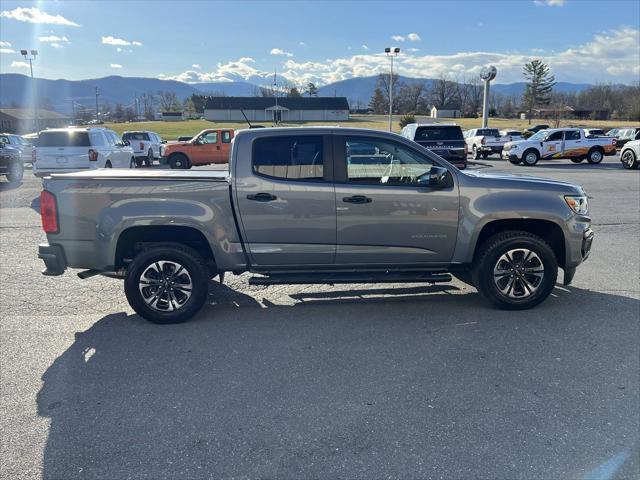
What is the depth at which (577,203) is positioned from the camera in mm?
5145

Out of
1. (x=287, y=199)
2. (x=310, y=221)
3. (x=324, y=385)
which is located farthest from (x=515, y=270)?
(x=324, y=385)

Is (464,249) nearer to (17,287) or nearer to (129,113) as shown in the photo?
(17,287)

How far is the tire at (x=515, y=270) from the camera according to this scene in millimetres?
5035

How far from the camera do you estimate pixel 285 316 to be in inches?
202

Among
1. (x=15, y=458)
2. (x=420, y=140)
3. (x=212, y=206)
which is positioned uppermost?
(x=420, y=140)

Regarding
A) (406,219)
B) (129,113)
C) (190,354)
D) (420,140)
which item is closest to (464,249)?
(406,219)

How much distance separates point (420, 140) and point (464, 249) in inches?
614

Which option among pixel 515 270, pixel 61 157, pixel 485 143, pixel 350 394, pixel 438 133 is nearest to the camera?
pixel 350 394

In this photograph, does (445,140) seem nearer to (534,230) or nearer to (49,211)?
(534,230)

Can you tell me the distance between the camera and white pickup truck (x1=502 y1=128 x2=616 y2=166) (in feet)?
82.9

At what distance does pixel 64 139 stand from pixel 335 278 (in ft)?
42.0

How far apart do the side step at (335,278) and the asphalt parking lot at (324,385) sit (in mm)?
369

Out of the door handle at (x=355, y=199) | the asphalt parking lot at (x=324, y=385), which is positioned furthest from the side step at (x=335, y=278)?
the door handle at (x=355, y=199)

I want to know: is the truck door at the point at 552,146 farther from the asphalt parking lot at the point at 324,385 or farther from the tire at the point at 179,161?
the asphalt parking lot at the point at 324,385
